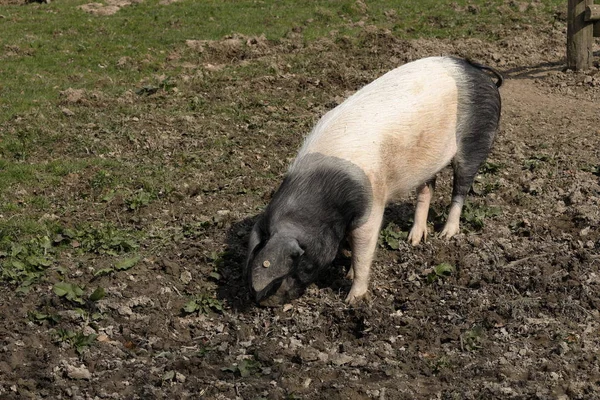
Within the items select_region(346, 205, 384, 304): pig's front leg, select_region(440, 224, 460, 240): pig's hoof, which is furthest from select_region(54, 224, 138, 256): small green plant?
select_region(440, 224, 460, 240): pig's hoof

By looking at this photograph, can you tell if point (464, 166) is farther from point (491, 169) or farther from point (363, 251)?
point (491, 169)

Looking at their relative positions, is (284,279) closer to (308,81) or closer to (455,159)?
(455,159)

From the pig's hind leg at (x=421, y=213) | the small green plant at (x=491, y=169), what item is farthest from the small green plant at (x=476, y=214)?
the small green plant at (x=491, y=169)

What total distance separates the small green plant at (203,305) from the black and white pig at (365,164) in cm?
38

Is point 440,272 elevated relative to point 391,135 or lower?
lower

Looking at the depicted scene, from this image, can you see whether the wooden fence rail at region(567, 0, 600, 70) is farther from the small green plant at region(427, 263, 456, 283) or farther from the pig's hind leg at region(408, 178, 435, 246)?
the small green plant at region(427, 263, 456, 283)

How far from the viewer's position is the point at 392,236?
6.64 meters

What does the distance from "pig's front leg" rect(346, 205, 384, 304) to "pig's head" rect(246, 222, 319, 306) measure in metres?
0.34

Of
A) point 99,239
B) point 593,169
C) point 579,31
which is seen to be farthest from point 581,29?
point 99,239

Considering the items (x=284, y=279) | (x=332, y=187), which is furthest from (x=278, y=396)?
(x=332, y=187)

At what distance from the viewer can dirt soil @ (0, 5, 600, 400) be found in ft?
15.9

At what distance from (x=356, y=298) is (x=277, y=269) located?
2.67ft

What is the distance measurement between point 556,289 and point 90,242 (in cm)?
359

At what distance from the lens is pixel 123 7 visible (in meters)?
15.5
